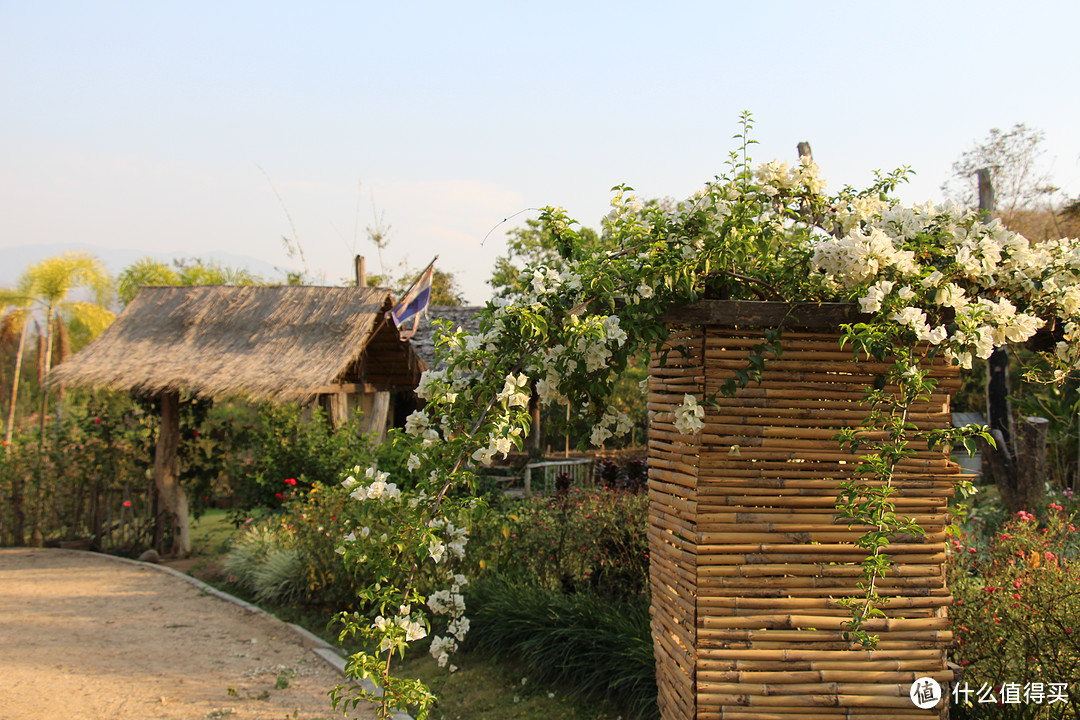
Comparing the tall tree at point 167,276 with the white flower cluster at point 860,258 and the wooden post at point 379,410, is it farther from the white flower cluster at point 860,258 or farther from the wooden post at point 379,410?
the white flower cluster at point 860,258

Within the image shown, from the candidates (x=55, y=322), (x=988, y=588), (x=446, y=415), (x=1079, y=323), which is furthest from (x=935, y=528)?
(x=55, y=322)

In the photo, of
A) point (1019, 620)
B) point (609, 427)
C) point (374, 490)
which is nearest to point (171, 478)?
point (374, 490)

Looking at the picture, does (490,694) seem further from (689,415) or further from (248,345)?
(248,345)

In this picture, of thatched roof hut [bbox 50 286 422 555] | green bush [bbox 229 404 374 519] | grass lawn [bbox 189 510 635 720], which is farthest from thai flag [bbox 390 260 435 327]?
grass lawn [bbox 189 510 635 720]

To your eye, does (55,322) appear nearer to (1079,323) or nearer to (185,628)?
(185,628)

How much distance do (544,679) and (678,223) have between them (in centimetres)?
360

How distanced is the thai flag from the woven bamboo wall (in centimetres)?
843

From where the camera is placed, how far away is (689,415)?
108 inches

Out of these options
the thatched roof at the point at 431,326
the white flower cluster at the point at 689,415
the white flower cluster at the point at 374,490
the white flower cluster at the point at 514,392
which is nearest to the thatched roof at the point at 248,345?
the thatched roof at the point at 431,326

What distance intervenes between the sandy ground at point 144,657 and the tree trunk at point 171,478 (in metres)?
1.53

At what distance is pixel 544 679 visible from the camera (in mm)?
5223

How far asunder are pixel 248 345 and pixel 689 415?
900 cm

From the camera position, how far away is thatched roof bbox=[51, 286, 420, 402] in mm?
9781

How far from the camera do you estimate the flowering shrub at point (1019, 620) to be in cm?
353
